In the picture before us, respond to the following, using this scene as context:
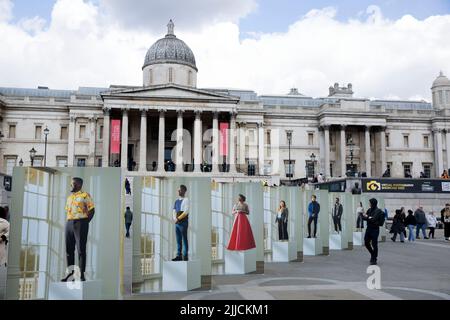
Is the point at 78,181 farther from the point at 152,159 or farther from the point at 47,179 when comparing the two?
the point at 152,159

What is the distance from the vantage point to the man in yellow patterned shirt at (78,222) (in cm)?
733

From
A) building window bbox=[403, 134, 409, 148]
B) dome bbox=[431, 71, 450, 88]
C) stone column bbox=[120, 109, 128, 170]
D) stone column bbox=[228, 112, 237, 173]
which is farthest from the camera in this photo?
dome bbox=[431, 71, 450, 88]

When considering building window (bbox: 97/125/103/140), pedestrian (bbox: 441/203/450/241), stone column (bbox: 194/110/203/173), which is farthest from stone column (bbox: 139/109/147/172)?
pedestrian (bbox: 441/203/450/241)

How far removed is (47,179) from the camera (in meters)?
7.30

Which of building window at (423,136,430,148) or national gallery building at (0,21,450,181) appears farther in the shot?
building window at (423,136,430,148)

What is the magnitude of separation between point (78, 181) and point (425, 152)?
206 feet

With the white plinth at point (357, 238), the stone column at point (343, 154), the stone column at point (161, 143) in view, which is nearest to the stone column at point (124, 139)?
the stone column at point (161, 143)

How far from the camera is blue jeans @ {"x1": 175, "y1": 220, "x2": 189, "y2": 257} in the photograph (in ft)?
31.0

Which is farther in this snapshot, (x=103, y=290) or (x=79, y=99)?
(x=79, y=99)

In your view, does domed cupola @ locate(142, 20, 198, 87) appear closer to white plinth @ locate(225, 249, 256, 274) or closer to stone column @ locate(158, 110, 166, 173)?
stone column @ locate(158, 110, 166, 173)

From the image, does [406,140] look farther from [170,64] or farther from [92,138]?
[92,138]

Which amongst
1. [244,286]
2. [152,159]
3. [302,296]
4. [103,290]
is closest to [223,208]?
[244,286]

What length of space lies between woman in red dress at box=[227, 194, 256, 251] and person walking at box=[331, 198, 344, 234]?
25.6 feet

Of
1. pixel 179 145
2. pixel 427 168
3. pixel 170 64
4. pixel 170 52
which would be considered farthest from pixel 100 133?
pixel 427 168
